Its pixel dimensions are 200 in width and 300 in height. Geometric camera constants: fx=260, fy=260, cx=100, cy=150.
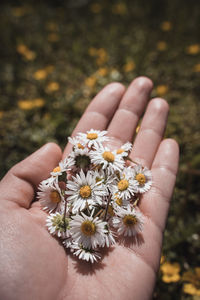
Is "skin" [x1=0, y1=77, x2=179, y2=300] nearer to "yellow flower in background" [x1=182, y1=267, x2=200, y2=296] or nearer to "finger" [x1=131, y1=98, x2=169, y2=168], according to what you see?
"finger" [x1=131, y1=98, x2=169, y2=168]

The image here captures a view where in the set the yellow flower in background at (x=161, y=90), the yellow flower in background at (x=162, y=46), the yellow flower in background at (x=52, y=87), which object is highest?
the yellow flower in background at (x=162, y=46)

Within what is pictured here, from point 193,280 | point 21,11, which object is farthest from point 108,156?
point 21,11

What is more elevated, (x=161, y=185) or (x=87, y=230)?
(x=161, y=185)

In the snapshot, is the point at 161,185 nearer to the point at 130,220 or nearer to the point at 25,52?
the point at 130,220

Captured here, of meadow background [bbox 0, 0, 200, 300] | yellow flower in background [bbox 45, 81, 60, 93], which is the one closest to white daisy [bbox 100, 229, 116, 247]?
meadow background [bbox 0, 0, 200, 300]

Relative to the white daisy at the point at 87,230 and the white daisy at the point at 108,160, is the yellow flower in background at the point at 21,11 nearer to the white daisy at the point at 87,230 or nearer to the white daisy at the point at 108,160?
the white daisy at the point at 108,160

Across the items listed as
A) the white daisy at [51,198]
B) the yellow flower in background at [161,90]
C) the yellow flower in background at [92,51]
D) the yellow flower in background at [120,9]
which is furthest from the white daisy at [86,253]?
the yellow flower in background at [120,9]
